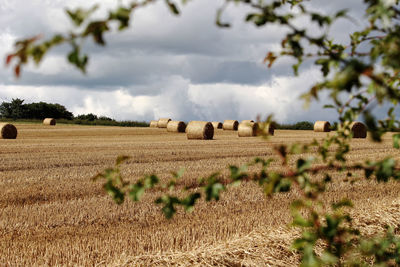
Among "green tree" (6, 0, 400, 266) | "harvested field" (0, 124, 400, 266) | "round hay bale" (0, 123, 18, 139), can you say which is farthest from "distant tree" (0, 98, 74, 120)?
"green tree" (6, 0, 400, 266)

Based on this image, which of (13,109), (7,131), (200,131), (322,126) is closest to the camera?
(200,131)

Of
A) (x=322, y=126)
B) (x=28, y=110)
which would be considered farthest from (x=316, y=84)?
(x=28, y=110)

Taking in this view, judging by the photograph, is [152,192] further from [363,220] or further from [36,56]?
[36,56]

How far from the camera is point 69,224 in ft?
22.9

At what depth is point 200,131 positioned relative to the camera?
27.2 metres

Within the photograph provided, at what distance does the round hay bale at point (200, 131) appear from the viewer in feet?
89.2

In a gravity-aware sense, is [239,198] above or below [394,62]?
below

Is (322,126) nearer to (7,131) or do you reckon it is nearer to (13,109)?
(7,131)

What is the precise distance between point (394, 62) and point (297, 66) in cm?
60

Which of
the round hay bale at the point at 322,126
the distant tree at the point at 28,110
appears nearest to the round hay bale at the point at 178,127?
the round hay bale at the point at 322,126

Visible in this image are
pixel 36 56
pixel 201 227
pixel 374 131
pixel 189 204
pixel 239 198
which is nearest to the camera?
pixel 36 56

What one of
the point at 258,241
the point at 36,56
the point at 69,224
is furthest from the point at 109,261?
the point at 36,56

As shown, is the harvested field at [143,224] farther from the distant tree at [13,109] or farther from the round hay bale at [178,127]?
the distant tree at [13,109]

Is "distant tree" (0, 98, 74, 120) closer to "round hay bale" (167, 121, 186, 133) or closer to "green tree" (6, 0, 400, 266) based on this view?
"round hay bale" (167, 121, 186, 133)
